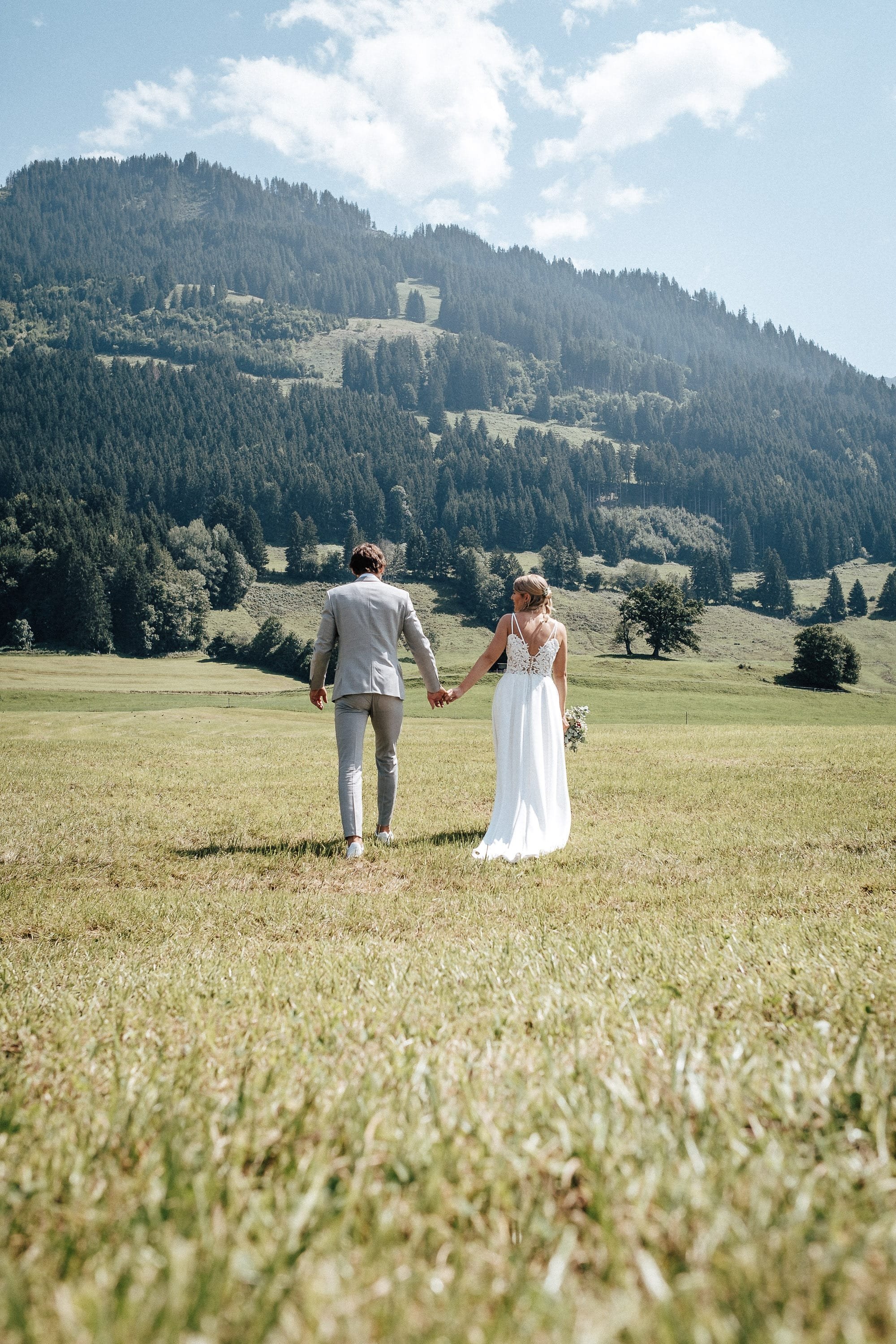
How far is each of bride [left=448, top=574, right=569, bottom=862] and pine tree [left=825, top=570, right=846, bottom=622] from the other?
185 meters

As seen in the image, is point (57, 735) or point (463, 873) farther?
point (57, 735)

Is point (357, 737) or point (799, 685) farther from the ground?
point (357, 737)

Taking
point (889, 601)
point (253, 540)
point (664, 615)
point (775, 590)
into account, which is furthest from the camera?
point (775, 590)

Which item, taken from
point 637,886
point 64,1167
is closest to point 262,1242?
point 64,1167

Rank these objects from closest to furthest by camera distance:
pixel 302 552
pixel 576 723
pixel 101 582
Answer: pixel 576 723, pixel 101 582, pixel 302 552

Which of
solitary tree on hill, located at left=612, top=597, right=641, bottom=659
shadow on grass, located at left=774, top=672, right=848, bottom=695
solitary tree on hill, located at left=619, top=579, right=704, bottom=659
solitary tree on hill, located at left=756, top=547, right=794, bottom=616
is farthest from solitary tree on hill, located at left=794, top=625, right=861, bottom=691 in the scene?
solitary tree on hill, located at left=756, top=547, right=794, bottom=616

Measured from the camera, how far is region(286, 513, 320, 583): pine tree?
179 meters

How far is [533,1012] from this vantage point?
11.1ft

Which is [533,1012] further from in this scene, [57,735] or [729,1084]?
[57,735]

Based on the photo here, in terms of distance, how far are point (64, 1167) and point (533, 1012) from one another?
1.97 metres

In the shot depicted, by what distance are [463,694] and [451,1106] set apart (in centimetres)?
747

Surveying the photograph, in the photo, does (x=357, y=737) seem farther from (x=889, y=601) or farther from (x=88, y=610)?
(x=889, y=601)

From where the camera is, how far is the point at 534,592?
9.84 metres

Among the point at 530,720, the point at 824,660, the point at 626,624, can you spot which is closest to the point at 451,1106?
the point at 530,720
